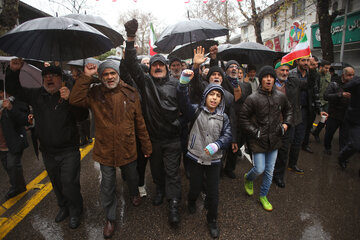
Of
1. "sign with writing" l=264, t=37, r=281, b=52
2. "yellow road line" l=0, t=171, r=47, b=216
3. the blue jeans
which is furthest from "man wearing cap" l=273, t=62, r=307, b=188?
"sign with writing" l=264, t=37, r=281, b=52

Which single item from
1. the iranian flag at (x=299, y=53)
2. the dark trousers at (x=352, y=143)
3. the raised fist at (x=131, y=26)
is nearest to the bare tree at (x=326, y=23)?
the dark trousers at (x=352, y=143)

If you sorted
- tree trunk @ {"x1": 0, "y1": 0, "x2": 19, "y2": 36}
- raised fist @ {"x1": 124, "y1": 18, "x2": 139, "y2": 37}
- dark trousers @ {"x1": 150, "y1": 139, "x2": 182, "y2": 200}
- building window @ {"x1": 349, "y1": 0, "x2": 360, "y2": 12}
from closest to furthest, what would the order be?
1. raised fist @ {"x1": 124, "y1": 18, "x2": 139, "y2": 37}
2. dark trousers @ {"x1": 150, "y1": 139, "x2": 182, "y2": 200}
3. tree trunk @ {"x1": 0, "y1": 0, "x2": 19, "y2": 36}
4. building window @ {"x1": 349, "y1": 0, "x2": 360, "y2": 12}

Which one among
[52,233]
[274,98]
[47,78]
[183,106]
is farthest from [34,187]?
[274,98]

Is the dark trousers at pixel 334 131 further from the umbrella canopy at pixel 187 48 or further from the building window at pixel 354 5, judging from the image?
the building window at pixel 354 5

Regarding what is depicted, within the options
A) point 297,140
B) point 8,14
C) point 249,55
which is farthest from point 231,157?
point 8,14

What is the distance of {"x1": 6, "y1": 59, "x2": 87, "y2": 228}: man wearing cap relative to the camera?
7.97 ft

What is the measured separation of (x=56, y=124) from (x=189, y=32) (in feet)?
8.04

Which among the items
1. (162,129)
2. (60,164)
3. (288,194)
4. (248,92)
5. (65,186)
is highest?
(248,92)

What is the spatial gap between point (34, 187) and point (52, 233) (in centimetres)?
147

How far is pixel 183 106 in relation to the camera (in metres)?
2.55

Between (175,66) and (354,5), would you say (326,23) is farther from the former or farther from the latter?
(175,66)

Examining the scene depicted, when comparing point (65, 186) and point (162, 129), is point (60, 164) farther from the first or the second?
point (162, 129)

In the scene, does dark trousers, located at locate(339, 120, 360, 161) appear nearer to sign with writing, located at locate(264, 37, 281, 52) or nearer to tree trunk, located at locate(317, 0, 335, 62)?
tree trunk, located at locate(317, 0, 335, 62)

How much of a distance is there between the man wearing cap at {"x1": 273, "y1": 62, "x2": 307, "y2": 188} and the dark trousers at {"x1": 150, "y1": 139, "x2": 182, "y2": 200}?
6.01 feet
